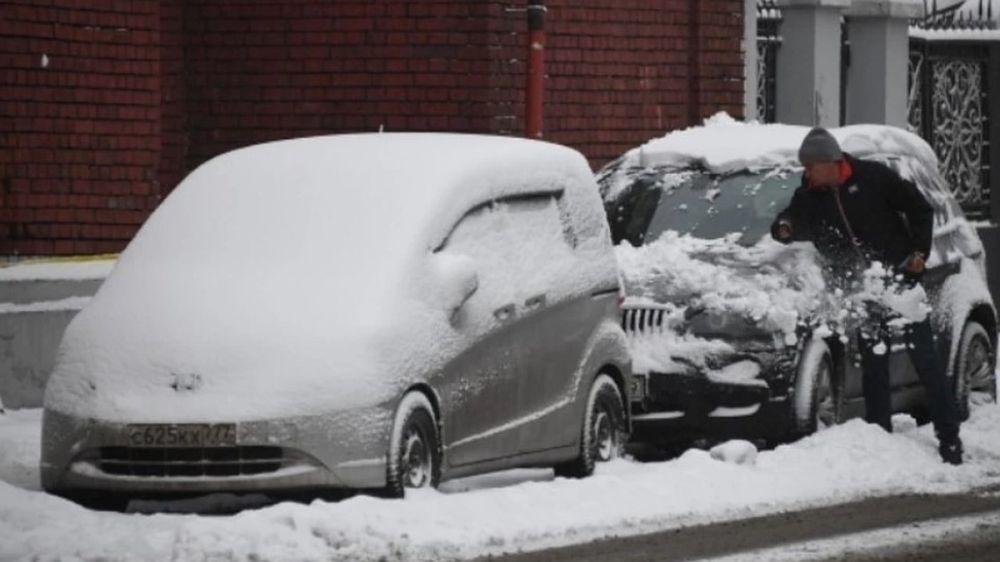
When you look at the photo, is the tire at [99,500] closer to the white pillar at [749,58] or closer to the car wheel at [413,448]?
the car wheel at [413,448]

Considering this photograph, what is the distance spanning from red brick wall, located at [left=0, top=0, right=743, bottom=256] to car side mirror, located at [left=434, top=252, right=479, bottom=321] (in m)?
5.36

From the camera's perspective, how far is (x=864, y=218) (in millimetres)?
16031

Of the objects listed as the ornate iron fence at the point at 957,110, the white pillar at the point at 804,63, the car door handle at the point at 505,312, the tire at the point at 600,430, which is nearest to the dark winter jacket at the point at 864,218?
the tire at the point at 600,430

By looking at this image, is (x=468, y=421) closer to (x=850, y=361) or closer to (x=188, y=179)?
(x=188, y=179)

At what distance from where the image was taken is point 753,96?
25938mm

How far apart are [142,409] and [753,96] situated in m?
13.8

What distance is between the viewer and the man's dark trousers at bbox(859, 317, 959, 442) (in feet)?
51.1

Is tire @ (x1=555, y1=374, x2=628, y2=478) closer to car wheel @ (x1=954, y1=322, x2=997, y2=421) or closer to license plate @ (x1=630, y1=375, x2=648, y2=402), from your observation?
license plate @ (x1=630, y1=375, x2=648, y2=402)

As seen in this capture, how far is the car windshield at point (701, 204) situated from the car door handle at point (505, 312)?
9.44 ft

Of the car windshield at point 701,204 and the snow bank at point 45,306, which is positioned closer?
the car windshield at point 701,204

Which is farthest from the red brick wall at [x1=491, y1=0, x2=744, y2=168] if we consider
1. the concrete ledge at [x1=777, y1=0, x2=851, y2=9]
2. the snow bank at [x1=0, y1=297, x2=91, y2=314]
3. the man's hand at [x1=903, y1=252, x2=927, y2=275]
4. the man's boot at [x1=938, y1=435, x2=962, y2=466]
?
the man's boot at [x1=938, y1=435, x2=962, y2=466]

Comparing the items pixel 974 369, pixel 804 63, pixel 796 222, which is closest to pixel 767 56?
pixel 804 63

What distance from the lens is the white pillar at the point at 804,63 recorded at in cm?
2717

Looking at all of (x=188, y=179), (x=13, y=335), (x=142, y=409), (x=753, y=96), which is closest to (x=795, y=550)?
(x=142, y=409)
